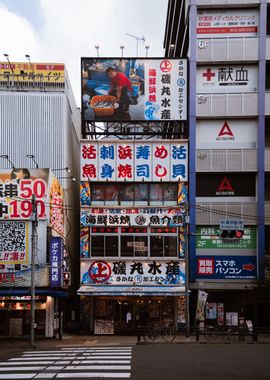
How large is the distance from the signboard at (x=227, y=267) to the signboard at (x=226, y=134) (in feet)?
26.1

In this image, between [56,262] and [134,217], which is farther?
[134,217]

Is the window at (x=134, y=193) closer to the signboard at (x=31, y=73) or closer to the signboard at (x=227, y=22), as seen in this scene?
the signboard at (x=31, y=73)

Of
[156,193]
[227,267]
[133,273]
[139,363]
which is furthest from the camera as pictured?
[156,193]

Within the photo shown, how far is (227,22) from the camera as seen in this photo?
135 feet

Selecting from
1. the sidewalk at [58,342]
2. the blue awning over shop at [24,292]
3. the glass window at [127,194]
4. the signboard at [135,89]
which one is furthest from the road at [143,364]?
the signboard at [135,89]

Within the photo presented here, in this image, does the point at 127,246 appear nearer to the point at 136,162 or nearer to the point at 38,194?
the point at 136,162

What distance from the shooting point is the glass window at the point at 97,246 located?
38781 millimetres

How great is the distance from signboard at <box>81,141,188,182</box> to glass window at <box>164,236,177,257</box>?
13.4 ft

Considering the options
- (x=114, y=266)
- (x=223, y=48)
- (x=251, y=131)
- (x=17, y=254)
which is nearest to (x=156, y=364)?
(x=17, y=254)

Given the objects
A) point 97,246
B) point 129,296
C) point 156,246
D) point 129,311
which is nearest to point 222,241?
point 156,246

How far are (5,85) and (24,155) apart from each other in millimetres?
5482

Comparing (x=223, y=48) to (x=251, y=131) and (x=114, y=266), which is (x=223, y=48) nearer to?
(x=251, y=131)

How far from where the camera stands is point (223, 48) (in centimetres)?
4062

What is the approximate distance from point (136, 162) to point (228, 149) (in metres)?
6.65
